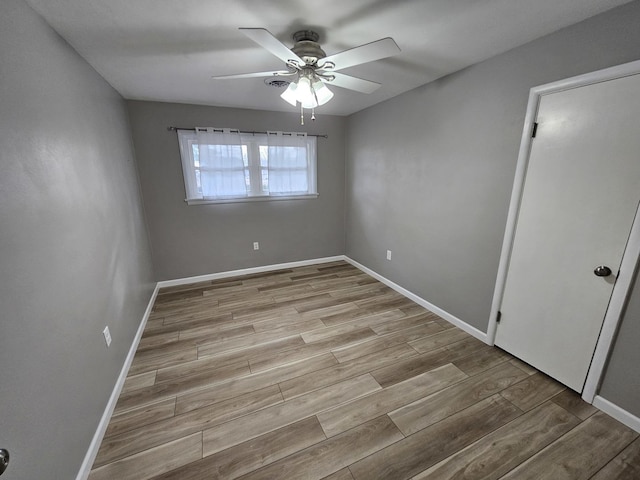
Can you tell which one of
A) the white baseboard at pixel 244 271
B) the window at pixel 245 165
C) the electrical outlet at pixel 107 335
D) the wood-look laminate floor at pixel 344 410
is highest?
the window at pixel 245 165

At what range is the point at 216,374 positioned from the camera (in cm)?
194

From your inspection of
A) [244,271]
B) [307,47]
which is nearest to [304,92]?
[307,47]

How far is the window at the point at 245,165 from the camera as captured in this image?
10.5ft

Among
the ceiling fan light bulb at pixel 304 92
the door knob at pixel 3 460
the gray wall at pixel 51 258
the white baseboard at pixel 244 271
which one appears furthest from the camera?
the white baseboard at pixel 244 271

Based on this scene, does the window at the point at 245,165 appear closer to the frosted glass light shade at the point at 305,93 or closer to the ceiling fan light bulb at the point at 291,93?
the ceiling fan light bulb at the point at 291,93

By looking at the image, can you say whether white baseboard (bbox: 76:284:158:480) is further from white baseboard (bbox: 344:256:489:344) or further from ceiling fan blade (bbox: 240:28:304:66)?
white baseboard (bbox: 344:256:489:344)

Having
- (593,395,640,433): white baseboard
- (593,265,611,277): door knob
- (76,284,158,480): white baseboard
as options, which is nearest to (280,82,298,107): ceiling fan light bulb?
(593,265,611,277): door knob

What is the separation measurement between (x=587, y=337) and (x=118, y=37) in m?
3.59

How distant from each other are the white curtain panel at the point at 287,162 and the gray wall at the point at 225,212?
15 cm

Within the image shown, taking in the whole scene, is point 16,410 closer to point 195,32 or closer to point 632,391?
point 195,32

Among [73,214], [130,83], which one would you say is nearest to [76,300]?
[73,214]

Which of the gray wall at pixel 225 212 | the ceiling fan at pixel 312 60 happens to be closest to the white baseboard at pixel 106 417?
the gray wall at pixel 225 212

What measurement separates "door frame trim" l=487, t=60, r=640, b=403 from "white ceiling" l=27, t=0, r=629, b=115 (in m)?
0.33

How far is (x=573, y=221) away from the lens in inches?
64.5
